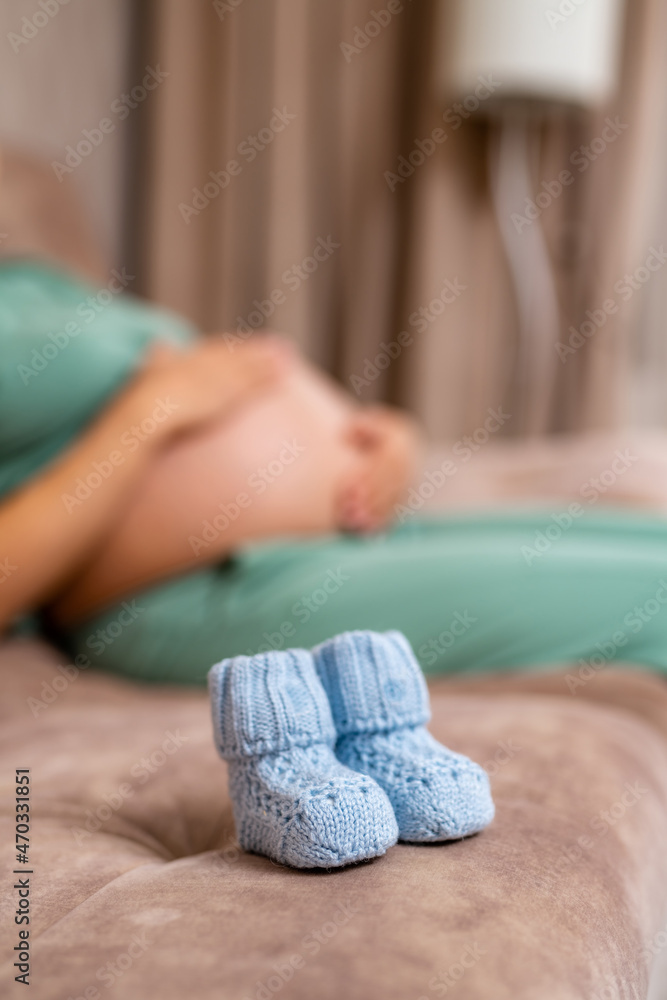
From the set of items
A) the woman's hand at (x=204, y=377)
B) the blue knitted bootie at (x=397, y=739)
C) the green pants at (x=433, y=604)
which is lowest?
the green pants at (x=433, y=604)

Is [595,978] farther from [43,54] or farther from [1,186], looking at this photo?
[43,54]

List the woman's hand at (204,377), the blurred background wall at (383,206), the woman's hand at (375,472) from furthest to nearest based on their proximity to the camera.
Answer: the blurred background wall at (383,206)
the woman's hand at (375,472)
the woman's hand at (204,377)

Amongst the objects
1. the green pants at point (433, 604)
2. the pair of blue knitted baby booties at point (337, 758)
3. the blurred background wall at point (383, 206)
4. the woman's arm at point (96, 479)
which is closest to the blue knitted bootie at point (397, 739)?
the pair of blue knitted baby booties at point (337, 758)

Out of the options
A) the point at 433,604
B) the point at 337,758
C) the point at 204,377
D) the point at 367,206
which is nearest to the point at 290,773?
the point at 337,758

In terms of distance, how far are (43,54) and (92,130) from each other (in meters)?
0.23

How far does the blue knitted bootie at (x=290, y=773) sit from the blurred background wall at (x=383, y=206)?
182cm

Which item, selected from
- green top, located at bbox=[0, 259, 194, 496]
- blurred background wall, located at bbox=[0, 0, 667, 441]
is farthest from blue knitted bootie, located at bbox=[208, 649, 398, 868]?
blurred background wall, located at bbox=[0, 0, 667, 441]

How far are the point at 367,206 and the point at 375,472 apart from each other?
4.40 feet

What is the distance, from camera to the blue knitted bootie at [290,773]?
49 centimetres

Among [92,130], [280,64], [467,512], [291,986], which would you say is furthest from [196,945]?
[280,64]

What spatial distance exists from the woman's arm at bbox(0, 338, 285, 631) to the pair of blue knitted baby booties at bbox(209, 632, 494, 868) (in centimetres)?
43

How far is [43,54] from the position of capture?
6.27 feet

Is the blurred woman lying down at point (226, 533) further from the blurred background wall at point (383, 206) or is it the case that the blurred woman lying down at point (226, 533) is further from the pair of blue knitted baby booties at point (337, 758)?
the blurred background wall at point (383, 206)

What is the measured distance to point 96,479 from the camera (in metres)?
1.00
